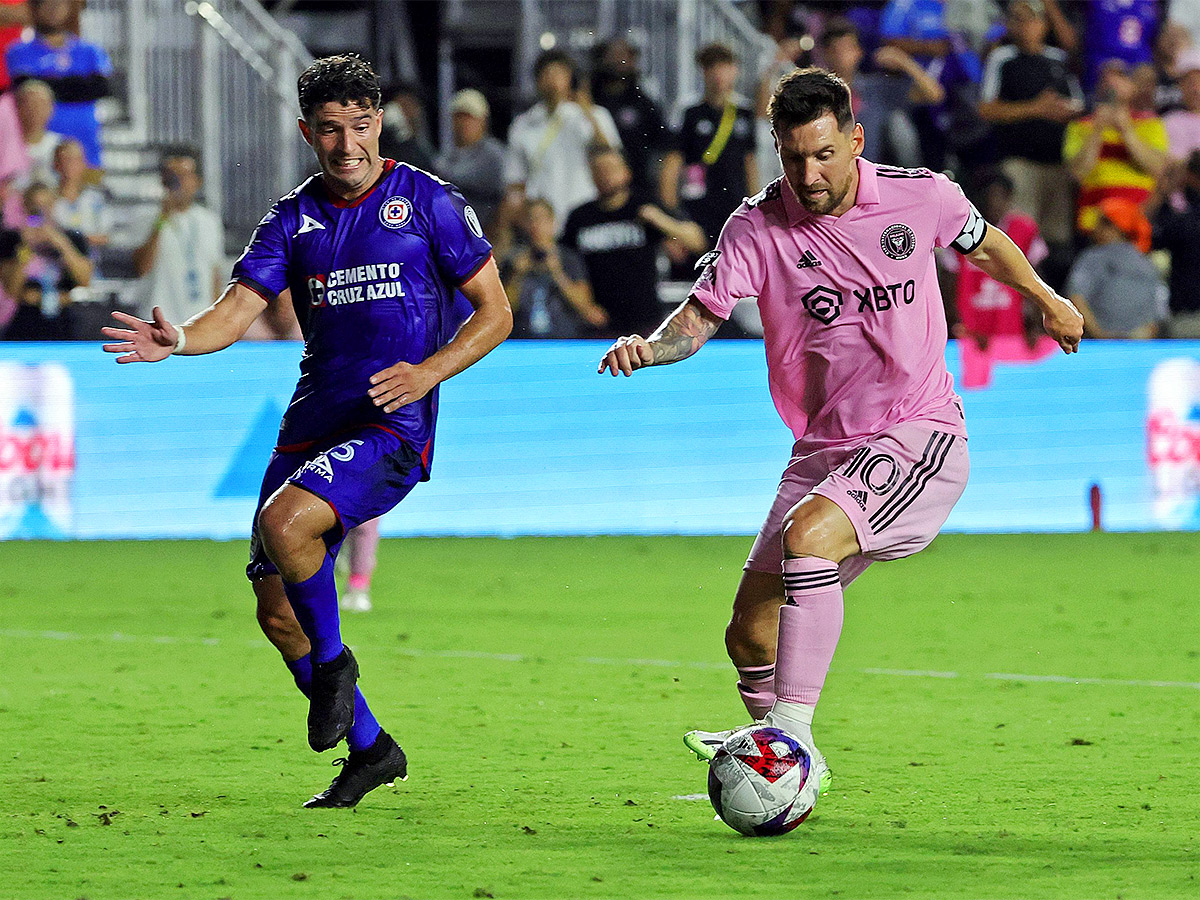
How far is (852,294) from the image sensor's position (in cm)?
542

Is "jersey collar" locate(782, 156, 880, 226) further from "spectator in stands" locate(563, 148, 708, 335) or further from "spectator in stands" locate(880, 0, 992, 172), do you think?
"spectator in stands" locate(880, 0, 992, 172)

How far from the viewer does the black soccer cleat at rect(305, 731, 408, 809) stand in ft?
18.4

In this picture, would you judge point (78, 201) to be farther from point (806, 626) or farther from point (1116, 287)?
point (806, 626)

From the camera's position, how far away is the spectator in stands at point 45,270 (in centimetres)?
1439

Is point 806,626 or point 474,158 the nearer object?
point 806,626

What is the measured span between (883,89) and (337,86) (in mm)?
11381

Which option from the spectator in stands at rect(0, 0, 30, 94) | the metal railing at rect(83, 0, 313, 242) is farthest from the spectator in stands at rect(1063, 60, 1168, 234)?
the spectator in stands at rect(0, 0, 30, 94)

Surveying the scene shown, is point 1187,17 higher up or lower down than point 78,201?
higher up

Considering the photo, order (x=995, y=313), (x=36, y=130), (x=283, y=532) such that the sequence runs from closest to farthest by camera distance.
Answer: (x=283, y=532) → (x=995, y=313) → (x=36, y=130)

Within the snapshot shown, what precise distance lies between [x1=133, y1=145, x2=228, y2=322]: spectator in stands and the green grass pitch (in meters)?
2.97

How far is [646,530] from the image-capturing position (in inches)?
559

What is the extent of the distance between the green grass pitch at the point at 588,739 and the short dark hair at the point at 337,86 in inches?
80.9

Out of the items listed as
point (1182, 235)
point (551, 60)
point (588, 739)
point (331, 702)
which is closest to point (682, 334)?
point (331, 702)

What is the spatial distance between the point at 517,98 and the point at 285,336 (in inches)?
148
